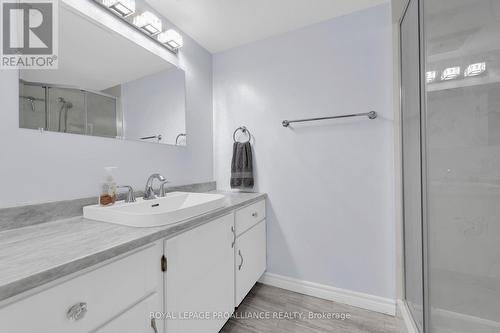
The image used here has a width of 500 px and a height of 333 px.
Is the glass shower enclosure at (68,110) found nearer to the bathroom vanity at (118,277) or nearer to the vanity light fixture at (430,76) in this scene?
the bathroom vanity at (118,277)

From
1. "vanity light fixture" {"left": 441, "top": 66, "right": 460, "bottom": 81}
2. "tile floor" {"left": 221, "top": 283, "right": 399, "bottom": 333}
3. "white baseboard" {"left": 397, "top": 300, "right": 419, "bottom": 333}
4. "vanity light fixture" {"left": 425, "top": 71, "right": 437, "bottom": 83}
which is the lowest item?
"tile floor" {"left": 221, "top": 283, "right": 399, "bottom": 333}

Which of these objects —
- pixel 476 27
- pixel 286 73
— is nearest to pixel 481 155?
pixel 476 27

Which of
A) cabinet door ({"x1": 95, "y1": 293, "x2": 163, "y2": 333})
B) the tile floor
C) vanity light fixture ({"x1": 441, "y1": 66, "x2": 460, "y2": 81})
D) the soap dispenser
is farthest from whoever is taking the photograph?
the tile floor

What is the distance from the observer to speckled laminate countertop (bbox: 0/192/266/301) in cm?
48

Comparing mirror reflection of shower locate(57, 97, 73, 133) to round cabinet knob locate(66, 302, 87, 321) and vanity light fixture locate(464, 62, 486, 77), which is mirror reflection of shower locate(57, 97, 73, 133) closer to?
round cabinet knob locate(66, 302, 87, 321)

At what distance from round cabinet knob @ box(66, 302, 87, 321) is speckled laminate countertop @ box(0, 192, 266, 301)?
4.1 inches

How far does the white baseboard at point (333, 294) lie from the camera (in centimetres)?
145

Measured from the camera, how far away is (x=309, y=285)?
1.66 meters

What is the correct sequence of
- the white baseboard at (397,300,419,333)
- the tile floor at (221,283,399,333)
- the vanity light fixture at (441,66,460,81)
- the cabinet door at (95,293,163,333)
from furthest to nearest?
the tile floor at (221,283,399,333) → the white baseboard at (397,300,419,333) → the vanity light fixture at (441,66,460,81) → the cabinet door at (95,293,163,333)

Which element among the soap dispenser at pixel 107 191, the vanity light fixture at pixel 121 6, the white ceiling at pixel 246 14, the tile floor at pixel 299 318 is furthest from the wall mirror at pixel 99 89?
the tile floor at pixel 299 318

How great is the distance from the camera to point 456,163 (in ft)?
2.70

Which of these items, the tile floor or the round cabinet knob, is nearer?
the round cabinet knob

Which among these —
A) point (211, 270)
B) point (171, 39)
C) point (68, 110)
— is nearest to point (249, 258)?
point (211, 270)

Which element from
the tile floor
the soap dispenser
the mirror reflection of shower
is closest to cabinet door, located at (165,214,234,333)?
the tile floor
